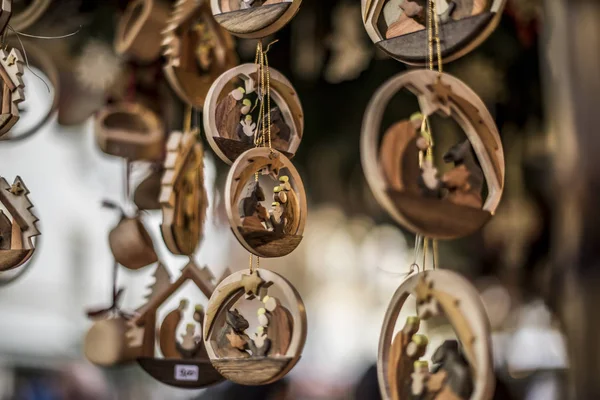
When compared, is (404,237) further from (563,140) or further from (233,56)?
(233,56)

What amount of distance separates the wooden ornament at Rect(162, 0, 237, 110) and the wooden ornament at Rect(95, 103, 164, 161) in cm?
32

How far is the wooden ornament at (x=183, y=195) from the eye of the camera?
1.31 metres

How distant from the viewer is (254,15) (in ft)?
3.18

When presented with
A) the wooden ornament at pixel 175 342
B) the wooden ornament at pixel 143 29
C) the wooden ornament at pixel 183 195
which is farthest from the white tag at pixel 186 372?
the wooden ornament at pixel 143 29

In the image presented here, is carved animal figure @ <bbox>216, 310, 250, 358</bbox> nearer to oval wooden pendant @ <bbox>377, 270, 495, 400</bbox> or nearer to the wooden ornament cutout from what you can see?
oval wooden pendant @ <bbox>377, 270, 495, 400</bbox>

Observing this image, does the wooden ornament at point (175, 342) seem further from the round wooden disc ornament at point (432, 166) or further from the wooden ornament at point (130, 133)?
the round wooden disc ornament at point (432, 166)

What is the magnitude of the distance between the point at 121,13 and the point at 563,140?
1196 mm

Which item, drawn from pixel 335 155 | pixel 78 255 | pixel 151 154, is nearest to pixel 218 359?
pixel 151 154

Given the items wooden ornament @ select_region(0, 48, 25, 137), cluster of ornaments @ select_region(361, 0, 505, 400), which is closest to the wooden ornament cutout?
wooden ornament @ select_region(0, 48, 25, 137)

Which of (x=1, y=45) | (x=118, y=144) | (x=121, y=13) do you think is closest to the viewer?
(x=1, y=45)

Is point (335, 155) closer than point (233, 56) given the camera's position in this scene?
No

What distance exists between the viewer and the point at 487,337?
2.56 ft

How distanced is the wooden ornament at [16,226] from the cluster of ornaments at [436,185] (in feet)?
1.79

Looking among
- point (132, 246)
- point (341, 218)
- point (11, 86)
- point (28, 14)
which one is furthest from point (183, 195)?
point (341, 218)
